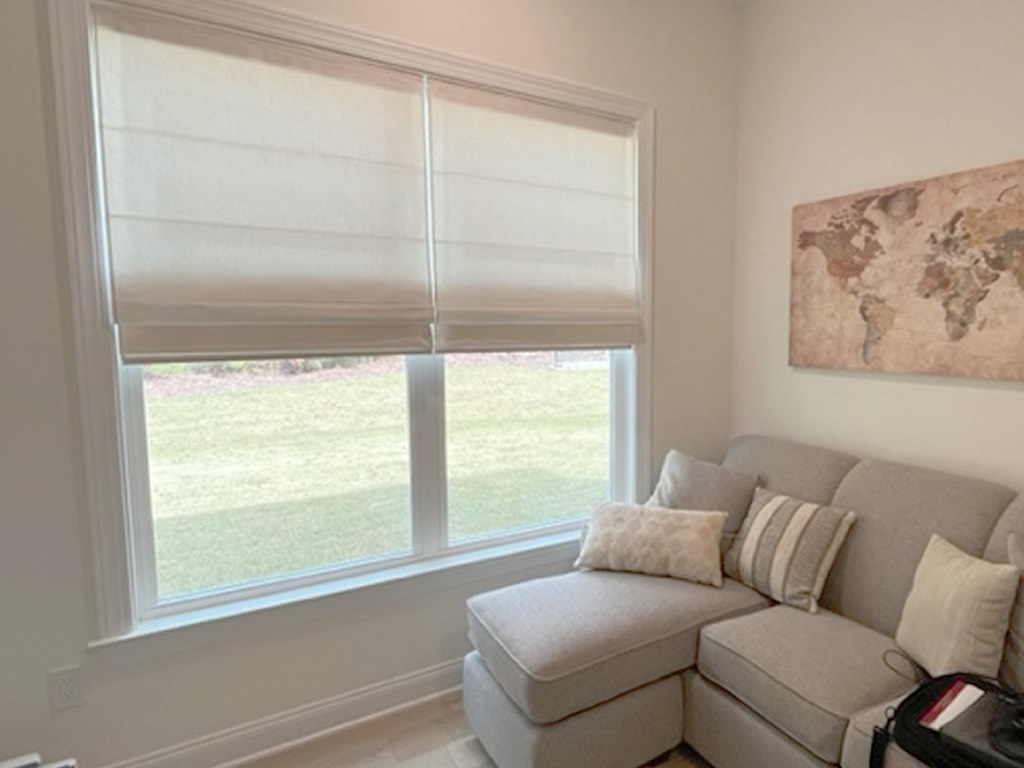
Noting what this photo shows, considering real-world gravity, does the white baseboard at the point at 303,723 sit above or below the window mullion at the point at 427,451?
below

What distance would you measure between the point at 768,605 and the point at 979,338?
4.01 feet

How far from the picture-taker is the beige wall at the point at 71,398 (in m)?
1.60

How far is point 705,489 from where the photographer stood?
240 cm

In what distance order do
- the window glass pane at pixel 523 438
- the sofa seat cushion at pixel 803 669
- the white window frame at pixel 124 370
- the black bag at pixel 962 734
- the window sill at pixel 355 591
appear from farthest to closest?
1. the window glass pane at pixel 523 438
2. the window sill at pixel 355 591
3. the white window frame at pixel 124 370
4. the sofa seat cushion at pixel 803 669
5. the black bag at pixel 962 734

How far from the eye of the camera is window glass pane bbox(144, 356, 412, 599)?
192cm

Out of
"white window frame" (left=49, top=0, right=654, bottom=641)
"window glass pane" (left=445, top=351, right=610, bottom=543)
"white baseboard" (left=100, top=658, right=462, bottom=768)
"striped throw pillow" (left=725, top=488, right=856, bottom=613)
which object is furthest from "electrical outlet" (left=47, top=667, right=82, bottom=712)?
"striped throw pillow" (left=725, top=488, right=856, bottom=613)

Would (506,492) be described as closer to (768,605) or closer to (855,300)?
(768,605)

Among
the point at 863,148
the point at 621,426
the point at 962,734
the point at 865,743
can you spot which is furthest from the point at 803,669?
the point at 863,148

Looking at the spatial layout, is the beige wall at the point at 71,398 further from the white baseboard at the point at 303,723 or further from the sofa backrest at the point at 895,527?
Result: the sofa backrest at the point at 895,527

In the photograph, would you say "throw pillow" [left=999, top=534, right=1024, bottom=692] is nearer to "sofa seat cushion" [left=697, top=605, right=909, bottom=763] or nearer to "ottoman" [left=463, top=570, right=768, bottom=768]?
"sofa seat cushion" [left=697, top=605, right=909, bottom=763]

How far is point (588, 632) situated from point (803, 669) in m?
0.62

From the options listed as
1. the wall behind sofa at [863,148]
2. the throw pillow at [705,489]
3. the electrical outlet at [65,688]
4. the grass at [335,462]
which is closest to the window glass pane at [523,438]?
the grass at [335,462]

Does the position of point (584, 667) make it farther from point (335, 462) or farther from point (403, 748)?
point (335, 462)

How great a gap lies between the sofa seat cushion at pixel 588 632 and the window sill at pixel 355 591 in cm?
30
